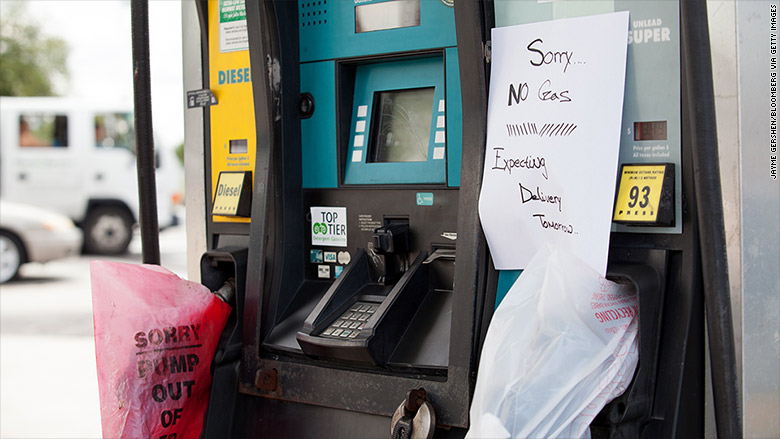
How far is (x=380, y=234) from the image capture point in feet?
6.72

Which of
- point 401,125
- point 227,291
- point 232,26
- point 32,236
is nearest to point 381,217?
point 401,125

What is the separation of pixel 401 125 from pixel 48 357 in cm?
456

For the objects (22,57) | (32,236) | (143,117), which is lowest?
(32,236)

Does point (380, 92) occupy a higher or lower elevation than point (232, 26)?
lower

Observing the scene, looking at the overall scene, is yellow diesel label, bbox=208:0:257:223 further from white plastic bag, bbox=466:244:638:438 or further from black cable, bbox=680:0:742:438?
black cable, bbox=680:0:742:438

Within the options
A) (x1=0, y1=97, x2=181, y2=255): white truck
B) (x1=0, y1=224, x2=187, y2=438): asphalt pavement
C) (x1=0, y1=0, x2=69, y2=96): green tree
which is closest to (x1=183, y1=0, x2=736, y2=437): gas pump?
(x1=0, y1=224, x2=187, y2=438): asphalt pavement

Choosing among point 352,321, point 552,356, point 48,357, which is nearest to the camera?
point 552,356

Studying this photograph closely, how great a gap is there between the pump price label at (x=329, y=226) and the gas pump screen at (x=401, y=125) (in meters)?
0.20

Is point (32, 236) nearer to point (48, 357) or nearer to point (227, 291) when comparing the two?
point (48, 357)

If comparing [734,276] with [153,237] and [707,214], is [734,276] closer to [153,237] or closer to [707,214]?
[707,214]

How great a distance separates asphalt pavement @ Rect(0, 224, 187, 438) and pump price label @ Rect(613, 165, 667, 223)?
10.5 ft

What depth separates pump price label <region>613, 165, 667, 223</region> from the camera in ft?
5.60

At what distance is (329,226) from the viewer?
2.29 meters

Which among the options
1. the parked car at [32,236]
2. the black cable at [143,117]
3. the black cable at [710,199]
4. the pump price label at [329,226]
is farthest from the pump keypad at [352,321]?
the parked car at [32,236]
